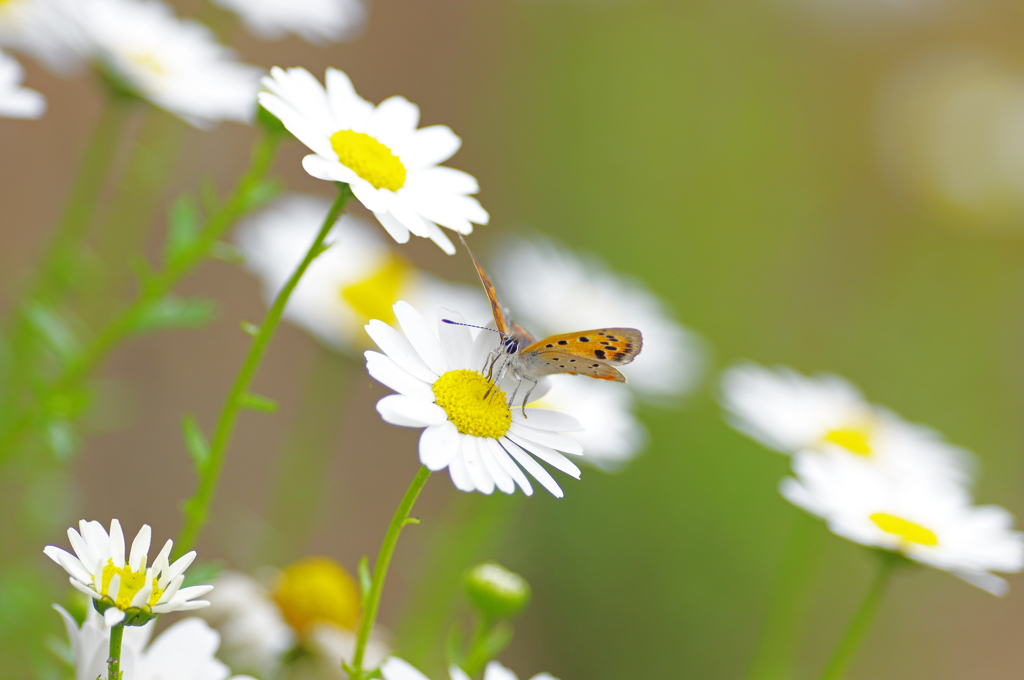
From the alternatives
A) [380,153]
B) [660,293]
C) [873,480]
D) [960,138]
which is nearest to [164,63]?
[380,153]

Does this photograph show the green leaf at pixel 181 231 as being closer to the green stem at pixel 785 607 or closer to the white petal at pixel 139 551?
the white petal at pixel 139 551

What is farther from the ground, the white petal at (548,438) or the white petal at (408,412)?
the white petal at (548,438)

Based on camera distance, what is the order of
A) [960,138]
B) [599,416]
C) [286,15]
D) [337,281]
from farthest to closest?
1. [960,138]
2. [337,281]
3. [286,15]
4. [599,416]

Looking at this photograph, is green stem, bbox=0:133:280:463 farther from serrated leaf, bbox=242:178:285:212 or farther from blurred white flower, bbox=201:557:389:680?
blurred white flower, bbox=201:557:389:680

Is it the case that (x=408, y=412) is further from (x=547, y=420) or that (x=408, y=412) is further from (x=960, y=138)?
(x=960, y=138)

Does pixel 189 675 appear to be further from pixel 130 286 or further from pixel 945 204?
pixel 945 204

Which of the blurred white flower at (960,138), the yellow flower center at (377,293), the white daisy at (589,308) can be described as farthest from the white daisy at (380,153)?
the blurred white flower at (960,138)
